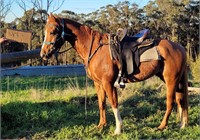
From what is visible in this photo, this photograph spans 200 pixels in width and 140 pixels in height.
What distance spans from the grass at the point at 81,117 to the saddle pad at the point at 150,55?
1145mm

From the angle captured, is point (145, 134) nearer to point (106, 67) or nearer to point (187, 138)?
point (187, 138)

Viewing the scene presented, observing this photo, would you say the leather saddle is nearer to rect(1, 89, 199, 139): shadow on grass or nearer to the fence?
rect(1, 89, 199, 139): shadow on grass

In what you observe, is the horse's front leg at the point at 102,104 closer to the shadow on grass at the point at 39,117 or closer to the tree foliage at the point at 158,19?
the shadow on grass at the point at 39,117

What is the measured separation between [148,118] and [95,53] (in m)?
1.68

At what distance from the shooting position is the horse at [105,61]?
4.99m

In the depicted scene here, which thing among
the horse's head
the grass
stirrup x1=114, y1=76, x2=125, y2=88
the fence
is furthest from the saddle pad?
the fence

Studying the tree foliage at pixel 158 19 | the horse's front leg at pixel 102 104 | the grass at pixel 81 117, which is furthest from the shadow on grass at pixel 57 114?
the tree foliage at pixel 158 19

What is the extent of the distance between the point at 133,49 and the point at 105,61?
0.54m

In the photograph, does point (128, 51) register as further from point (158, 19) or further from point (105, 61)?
point (158, 19)

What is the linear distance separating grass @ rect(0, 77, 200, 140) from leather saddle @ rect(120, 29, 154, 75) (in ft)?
3.40

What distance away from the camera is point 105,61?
5.00 m

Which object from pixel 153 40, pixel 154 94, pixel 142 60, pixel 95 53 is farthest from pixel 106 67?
pixel 154 94

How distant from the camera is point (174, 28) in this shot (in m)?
27.4

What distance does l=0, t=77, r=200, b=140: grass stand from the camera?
4.95m
